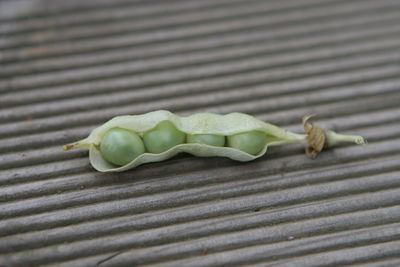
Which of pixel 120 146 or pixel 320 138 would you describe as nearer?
pixel 120 146

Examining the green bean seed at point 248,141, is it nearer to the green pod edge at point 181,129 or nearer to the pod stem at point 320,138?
the green pod edge at point 181,129

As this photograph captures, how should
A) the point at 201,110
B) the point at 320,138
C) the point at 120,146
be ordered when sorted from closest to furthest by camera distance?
the point at 120,146
the point at 320,138
the point at 201,110

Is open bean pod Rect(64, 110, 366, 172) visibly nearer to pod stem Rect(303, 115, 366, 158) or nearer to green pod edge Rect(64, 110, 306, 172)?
green pod edge Rect(64, 110, 306, 172)

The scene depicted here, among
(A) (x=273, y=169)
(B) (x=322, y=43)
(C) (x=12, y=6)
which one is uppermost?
(C) (x=12, y=6)

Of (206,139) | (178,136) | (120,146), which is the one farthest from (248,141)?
(120,146)

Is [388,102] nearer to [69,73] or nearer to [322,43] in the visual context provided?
[322,43]

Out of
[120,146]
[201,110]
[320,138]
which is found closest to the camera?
[120,146]

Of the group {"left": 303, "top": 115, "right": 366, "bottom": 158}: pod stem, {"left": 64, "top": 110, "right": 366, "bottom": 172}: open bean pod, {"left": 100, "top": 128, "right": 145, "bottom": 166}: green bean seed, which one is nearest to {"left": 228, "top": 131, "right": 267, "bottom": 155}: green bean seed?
{"left": 64, "top": 110, "right": 366, "bottom": 172}: open bean pod

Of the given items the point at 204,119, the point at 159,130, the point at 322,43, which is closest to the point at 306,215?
Result: the point at 204,119

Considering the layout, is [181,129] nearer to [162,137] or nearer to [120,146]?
[162,137]
